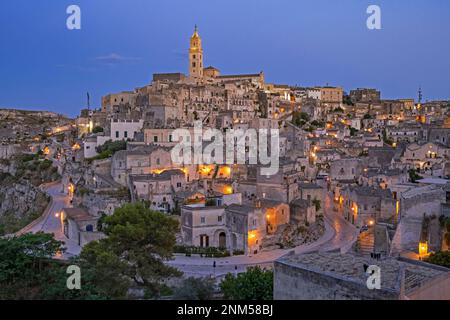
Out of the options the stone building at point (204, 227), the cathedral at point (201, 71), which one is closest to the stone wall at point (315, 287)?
the stone building at point (204, 227)

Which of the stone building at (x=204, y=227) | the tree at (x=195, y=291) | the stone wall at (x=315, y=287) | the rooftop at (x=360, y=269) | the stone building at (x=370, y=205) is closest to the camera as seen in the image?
the stone wall at (x=315, y=287)

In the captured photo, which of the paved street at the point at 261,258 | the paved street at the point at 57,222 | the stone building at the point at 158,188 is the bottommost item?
the paved street at the point at 261,258

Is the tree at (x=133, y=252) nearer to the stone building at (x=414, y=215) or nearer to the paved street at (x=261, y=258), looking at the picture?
the paved street at (x=261, y=258)

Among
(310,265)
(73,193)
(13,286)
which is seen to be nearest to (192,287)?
(310,265)

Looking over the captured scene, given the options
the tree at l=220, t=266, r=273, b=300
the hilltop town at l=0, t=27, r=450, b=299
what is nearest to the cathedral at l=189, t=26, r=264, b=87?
the hilltop town at l=0, t=27, r=450, b=299

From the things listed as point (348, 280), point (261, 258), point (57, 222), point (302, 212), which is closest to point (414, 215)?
point (261, 258)
